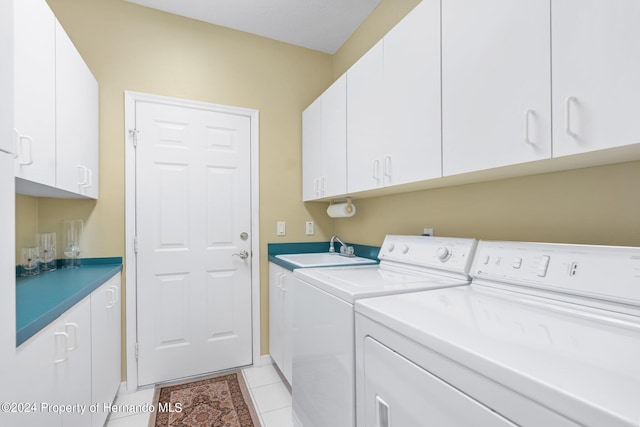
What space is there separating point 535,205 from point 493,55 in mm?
614

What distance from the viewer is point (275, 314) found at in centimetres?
231

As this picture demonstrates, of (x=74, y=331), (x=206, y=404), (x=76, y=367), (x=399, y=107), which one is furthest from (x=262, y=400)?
(x=399, y=107)

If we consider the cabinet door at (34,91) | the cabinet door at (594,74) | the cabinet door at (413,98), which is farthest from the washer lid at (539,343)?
the cabinet door at (34,91)

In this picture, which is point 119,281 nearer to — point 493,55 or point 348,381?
point 348,381

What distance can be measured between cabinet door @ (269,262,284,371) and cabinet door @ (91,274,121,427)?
106 centimetres

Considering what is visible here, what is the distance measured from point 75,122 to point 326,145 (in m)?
1.52

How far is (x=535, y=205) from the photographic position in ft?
3.90

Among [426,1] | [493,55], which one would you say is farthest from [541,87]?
[426,1]

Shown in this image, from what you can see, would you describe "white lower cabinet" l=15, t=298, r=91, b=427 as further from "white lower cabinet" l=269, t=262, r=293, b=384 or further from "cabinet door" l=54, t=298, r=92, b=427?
"white lower cabinet" l=269, t=262, r=293, b=384

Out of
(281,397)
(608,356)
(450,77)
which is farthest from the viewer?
(281,397)

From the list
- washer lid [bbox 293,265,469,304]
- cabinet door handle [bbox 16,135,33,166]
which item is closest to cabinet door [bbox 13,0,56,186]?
cabinet door handle [bbox 16,135,33,166]

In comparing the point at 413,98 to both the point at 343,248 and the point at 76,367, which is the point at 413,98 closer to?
the point at 343,248

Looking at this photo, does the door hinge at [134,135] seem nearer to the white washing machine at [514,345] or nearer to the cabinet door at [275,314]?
the cabinet door at [275,314]

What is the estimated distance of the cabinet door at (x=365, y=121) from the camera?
160cm
